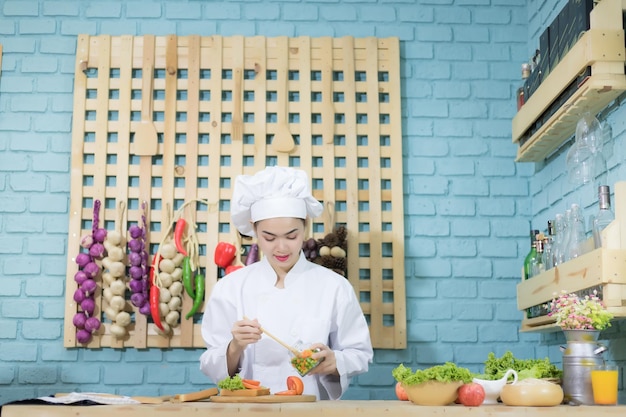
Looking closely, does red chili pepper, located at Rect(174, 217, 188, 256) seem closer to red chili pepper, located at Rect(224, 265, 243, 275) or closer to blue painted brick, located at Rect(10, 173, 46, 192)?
red chili pepper, located at Rect(224, 265, 243, 275)

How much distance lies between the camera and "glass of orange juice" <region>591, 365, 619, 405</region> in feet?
7.59

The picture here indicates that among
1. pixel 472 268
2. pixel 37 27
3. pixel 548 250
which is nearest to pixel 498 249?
pixel 472 268

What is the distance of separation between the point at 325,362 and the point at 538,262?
1.02 m

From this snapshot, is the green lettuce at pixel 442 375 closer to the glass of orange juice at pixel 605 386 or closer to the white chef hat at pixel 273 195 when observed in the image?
the glass of orange juice at pixel 605 386

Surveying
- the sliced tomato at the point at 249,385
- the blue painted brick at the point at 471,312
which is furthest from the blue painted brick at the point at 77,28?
the sliced tomato at the point at 249,385

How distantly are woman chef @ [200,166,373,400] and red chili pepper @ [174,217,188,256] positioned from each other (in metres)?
0.51

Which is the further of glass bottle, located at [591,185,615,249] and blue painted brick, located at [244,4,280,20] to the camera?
blue painted brick, located at [244,4,280,20]

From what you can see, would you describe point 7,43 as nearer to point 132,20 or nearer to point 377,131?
point 132,20

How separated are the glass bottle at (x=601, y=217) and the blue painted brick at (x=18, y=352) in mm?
2408

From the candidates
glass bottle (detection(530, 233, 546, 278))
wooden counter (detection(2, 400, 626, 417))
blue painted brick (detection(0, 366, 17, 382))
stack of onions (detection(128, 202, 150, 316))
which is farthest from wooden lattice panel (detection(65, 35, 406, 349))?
wooden counter (detection(2, 400, 626, 417))

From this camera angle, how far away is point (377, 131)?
3.95 m

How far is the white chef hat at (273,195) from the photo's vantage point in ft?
10.4

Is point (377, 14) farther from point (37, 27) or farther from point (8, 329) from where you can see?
point (8, 329)

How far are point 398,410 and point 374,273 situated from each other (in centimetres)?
172
